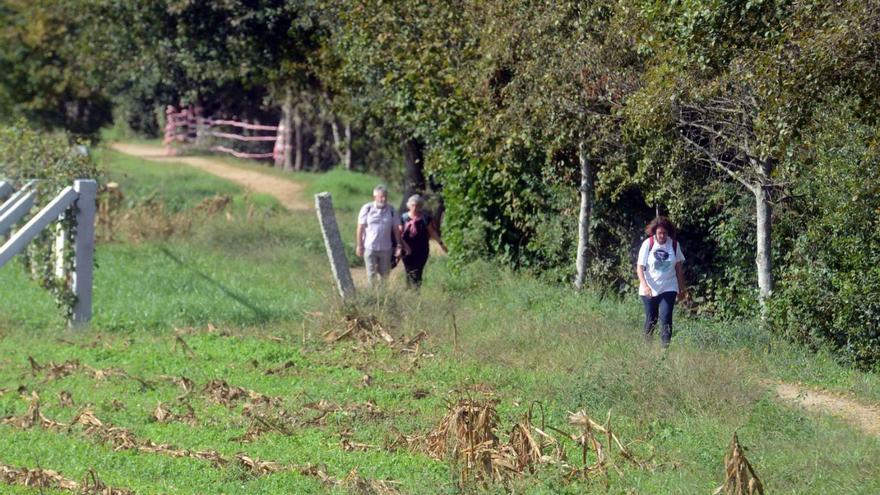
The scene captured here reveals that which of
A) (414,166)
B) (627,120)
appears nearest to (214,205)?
(414,166)

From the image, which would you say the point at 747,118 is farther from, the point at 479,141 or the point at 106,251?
the point at 106,251

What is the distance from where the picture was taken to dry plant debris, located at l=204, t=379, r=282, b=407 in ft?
33.4

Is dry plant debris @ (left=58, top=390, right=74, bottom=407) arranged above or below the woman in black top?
below

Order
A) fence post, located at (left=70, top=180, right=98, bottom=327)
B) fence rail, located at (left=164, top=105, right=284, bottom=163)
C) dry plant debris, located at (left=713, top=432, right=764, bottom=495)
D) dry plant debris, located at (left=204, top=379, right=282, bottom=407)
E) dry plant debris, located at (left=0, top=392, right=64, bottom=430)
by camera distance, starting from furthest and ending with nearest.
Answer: fence rail, located at (left=164, top=105, right=284, bottom=163) → fence post, located at (left=70, top=180, right=98, bottom=327) → dry plant debris, located at (left=204, top=379, right=282, bottom=407) → dry plant debris, located at (left=0, top=392, right=64, bottom=430) → dry plant debris, located at (left=713, top=432, right=764, bottom=495)

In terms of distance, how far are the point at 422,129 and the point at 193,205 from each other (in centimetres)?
884

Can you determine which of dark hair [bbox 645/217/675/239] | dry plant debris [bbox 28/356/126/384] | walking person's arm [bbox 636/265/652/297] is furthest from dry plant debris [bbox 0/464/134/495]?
dark hair [bbox 645/217/675/239]

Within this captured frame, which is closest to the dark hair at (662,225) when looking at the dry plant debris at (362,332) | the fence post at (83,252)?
the dry plant debris at (362,332)

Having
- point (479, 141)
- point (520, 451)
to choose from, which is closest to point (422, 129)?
point (479, 141)

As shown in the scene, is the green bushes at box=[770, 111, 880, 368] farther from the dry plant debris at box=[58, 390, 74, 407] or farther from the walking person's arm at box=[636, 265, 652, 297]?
the dry plant debris at box=[58, 390, 74, 407]

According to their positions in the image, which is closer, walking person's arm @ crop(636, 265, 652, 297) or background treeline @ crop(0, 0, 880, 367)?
background treeline @ crop(0, 0, 880, 367)

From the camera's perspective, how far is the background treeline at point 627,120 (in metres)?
9.40

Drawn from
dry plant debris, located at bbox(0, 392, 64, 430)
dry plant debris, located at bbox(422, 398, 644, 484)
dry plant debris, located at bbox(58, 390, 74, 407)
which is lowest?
dry plant debris, located at bbox(58, 390, 74, 407)

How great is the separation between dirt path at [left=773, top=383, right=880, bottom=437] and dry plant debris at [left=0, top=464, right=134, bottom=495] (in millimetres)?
5095

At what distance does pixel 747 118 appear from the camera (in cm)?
1110
